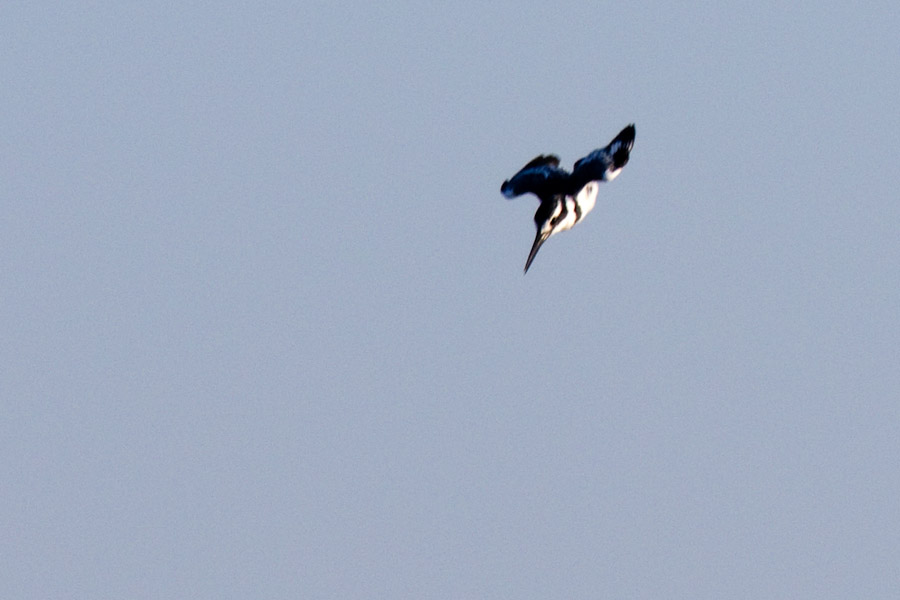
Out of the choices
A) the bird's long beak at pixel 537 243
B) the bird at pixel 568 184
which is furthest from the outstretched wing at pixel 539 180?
the bird's long beak at pixel 537 243

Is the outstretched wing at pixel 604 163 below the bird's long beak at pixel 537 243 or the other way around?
the other way around

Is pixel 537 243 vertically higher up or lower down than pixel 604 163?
lower down

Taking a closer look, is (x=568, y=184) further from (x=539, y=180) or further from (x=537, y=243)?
(x=537, y=243)

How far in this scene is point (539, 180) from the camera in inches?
3664

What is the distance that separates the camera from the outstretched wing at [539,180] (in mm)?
92506

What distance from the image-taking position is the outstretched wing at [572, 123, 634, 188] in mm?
92188

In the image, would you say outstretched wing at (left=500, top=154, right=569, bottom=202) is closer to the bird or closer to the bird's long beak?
the bird

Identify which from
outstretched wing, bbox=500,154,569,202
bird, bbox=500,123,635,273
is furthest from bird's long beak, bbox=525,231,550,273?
outstretched wing, bbox=500,154,569,202

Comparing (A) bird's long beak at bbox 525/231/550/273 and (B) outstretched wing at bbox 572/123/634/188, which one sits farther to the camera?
(B) outstretched wing at bbox 572/123/634/188

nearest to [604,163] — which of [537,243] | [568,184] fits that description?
[568,184]

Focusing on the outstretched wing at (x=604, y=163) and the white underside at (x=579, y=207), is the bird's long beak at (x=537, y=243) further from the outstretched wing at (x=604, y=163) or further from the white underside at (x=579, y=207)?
the outstretched wing at (x=604, y=163)

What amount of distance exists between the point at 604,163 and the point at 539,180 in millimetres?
2169

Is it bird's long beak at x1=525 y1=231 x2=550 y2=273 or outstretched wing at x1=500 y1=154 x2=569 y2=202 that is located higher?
outstretched wing at x1=500 y1=154 x2=569 y2=202

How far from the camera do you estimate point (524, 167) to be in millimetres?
94500
